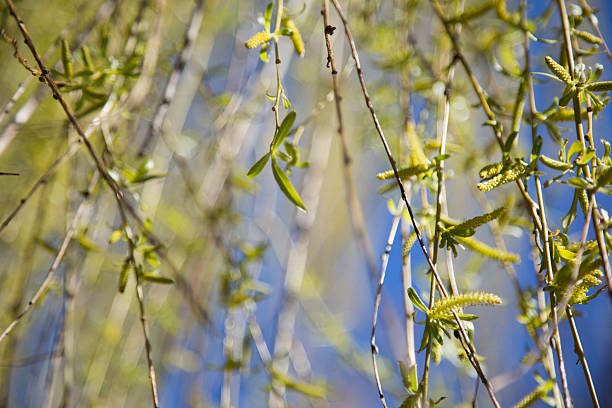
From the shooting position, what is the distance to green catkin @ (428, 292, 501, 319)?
1.17ft

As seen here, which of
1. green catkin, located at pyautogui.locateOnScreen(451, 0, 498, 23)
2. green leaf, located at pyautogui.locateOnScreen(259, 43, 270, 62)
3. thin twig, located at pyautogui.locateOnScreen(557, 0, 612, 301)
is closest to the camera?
thin twig, located at pyautogui.locateOnScreen(557, 0, 612, 301)

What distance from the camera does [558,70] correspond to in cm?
39

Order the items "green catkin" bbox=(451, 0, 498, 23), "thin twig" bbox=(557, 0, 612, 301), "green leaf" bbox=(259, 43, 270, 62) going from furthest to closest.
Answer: "green catkin" bbox=(451, 0, 498, 23) → "green leaf" bbox=(259, 43, 270, 62) → "thin twig" bbox=(557, 0, 612, 301)

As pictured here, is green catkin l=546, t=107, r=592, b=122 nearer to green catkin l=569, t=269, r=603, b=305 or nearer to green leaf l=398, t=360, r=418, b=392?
green catkin l=569, t=269, r=603, b=305

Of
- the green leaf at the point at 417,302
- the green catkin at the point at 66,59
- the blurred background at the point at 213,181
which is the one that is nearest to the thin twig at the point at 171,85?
the blurred background at the point at 213,181

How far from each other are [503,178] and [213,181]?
681 mm

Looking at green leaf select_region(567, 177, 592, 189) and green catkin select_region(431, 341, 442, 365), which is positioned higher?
green leaf select_region(567, 177, 592, 189)

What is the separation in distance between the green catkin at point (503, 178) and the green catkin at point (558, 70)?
0.25 feet

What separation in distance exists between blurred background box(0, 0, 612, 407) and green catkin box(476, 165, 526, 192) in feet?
0.37

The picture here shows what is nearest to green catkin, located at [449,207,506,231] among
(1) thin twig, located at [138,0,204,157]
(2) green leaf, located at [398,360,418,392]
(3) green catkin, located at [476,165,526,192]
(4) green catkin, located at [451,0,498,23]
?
(3) green catkin, located at [476,165,526,192]

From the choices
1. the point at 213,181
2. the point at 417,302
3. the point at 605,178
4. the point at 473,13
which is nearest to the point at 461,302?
the point at 417,302

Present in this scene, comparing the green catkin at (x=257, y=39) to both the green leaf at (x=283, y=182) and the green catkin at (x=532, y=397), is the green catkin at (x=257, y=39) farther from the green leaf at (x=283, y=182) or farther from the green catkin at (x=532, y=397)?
the green catkin at (x=532, y=397)

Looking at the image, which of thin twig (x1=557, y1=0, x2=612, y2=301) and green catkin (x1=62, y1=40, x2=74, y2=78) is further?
green catkin (x1=62, y1=40, x2=74, y2=78)

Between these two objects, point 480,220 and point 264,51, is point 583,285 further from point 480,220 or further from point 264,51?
point 264,51
